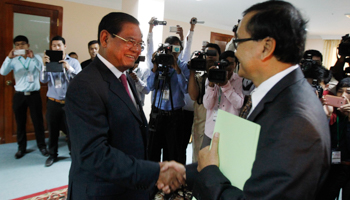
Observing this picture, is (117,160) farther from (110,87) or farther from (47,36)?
(47,36)

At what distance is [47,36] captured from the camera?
167 inches

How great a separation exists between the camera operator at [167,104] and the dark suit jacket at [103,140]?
127 centimetres

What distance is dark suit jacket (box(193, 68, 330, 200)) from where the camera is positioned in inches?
23.8

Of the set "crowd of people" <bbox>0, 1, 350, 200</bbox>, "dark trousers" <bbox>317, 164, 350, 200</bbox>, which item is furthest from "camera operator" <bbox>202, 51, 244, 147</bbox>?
"dark trousers" <bbox>317, 164, 350, 200</bbox>

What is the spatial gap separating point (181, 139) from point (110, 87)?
1.78 metres

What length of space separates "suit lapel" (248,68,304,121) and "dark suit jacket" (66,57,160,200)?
22.5 inches

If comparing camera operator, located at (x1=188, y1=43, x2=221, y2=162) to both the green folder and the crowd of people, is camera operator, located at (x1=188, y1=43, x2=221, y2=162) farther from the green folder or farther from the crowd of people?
the green folder

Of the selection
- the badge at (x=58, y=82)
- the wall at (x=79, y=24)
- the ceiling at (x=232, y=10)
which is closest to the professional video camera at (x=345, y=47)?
the ceiling at (x=232, y=10)

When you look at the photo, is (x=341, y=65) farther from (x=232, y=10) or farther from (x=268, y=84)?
(x=232, y=10)

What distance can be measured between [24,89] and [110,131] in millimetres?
3051

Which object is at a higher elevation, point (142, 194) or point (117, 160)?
point (117, 160)

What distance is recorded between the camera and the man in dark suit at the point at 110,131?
0.99m

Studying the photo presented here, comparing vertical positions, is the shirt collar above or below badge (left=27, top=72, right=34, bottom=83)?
above

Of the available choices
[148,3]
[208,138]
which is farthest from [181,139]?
[148,3]
